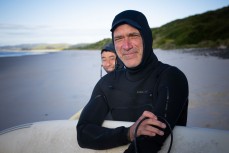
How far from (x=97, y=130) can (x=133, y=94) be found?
43 centimetres

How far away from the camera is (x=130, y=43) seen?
197cm

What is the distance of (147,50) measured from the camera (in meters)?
1.99

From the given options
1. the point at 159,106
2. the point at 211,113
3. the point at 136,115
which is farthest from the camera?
the point at 211,113

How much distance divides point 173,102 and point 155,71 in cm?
38

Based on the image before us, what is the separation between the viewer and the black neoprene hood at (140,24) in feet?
6.30

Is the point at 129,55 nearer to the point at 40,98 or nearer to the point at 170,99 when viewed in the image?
the point at 170,99

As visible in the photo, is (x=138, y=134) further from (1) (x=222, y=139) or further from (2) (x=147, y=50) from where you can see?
(2) (x=147, y=50)

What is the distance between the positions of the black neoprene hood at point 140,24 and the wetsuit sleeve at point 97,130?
48 centimetres

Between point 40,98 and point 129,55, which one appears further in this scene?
point 40,98

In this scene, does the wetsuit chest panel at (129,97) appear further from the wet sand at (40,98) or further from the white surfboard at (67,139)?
the wet sand at (40,98)

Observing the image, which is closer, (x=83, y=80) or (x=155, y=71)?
(x=155, y=71)

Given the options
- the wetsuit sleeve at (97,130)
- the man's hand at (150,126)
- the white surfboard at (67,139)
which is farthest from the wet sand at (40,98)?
the man's hand at (150,126)

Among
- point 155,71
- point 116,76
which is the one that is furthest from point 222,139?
point 116,76

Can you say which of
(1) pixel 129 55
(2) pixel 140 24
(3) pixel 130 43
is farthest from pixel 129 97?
(2) pixel 140 24
